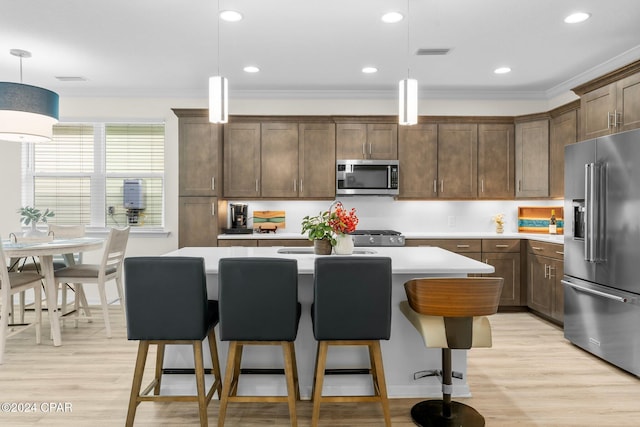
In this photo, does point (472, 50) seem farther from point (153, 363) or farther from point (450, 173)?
point (153, 363)

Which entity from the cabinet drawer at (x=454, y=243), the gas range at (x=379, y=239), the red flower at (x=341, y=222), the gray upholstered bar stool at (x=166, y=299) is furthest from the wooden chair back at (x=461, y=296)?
the cabinet drawer at (x=454, y=243)

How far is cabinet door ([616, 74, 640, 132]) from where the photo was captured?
3.36 meters

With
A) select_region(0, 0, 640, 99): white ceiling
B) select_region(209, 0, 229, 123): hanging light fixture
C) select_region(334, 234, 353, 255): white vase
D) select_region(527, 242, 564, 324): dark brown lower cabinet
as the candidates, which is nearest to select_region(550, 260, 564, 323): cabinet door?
select_region(527, 242, 564, 324): dark brown lower cabinet

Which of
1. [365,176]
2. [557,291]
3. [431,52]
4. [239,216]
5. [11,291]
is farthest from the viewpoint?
[239,216]

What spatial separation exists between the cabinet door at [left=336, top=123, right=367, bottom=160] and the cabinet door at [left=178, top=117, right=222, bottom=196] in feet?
4.72

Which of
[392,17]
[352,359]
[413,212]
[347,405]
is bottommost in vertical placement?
[347,405]

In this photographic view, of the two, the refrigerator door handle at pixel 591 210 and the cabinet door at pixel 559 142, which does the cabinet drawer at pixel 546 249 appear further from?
the refrigerator door handle at pixel 591 210

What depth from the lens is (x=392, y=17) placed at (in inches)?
133

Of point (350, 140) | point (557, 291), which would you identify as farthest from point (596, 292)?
point (350, 140)

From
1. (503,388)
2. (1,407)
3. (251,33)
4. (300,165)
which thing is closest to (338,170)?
(300,165)

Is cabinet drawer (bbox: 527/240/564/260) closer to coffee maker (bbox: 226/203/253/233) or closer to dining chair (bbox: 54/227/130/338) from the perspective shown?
coffee maker (bbox: 226/203/253/233)

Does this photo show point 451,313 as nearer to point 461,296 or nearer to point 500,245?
point 461,296

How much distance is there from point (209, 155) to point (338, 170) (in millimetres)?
1520

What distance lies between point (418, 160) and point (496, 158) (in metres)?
0.94
